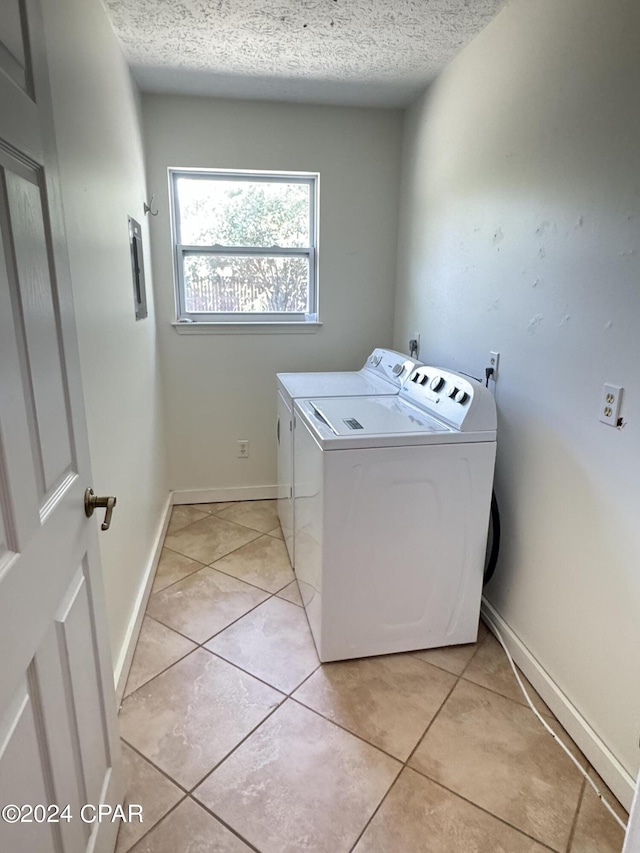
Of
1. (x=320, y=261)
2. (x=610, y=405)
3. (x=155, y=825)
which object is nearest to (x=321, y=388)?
(x=320, y=261)

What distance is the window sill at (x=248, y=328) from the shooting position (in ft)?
9.71

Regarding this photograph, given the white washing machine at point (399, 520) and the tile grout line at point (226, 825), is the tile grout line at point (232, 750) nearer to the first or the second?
the tile grout line at point (226, 825)

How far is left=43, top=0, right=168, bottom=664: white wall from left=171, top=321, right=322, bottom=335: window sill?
1.70ft

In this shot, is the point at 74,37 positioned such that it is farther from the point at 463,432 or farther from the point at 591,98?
the point at 463,432

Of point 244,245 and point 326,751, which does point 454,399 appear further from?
point 244,245

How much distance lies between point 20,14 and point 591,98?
4.72 ft

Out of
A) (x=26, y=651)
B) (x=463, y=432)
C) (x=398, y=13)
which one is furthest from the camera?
(x=398, y=13)

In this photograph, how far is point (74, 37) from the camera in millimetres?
1445

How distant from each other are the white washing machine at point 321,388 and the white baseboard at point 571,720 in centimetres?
105

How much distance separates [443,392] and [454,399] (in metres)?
0.10

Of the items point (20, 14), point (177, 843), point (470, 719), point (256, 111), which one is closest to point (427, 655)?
point (470, 719)

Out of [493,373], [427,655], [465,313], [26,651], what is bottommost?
[427,655]

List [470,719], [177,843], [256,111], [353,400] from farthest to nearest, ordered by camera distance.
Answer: [256,111]
[353,400]
[470,719]
[177,843]

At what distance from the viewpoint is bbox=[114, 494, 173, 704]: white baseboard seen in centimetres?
167
